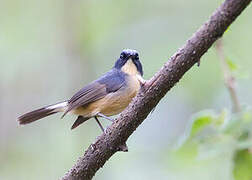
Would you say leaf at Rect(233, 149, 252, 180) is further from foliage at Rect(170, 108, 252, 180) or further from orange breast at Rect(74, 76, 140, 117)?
orange breast at Rect(74, 76, 140, 117)

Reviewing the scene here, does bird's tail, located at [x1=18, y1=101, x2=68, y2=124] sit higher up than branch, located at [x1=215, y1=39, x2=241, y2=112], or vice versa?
bird's tail, located at [x1=18, y1=101, x2=68, y2=124]

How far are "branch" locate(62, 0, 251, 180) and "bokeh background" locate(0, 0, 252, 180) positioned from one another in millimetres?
2981

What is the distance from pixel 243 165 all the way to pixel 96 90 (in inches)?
57.6

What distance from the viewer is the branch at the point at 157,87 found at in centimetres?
207

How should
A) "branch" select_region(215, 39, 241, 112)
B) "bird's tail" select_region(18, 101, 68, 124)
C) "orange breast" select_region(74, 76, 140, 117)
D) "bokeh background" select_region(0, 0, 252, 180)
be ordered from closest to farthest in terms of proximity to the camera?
"branch" select_region(215, 39, 241, 112) < "orange breast" select_region(74, 76, 140, 117) < "bird's tail" select_region(18, 101, 68, 124) < "bokeh background" select_region(0, 0, 252, 180)

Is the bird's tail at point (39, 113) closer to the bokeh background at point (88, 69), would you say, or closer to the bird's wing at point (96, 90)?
the bird's wing at point (96, 90)

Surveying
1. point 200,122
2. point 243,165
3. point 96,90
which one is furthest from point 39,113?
point 243,165

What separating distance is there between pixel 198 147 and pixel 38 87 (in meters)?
3.58

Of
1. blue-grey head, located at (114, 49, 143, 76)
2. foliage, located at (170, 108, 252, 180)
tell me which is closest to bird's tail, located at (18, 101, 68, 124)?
blue-grey head, located at (114, 49, 143, 76)

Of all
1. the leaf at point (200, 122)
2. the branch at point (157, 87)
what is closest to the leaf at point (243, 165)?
the leaf at point (200, 122)

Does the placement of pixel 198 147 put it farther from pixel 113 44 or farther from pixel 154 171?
pixel 113 44

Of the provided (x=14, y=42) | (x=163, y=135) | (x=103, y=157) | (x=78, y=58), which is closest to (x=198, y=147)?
(x=103, y=157)

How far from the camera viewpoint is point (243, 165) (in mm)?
3172

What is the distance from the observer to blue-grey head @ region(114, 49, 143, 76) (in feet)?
13.5
